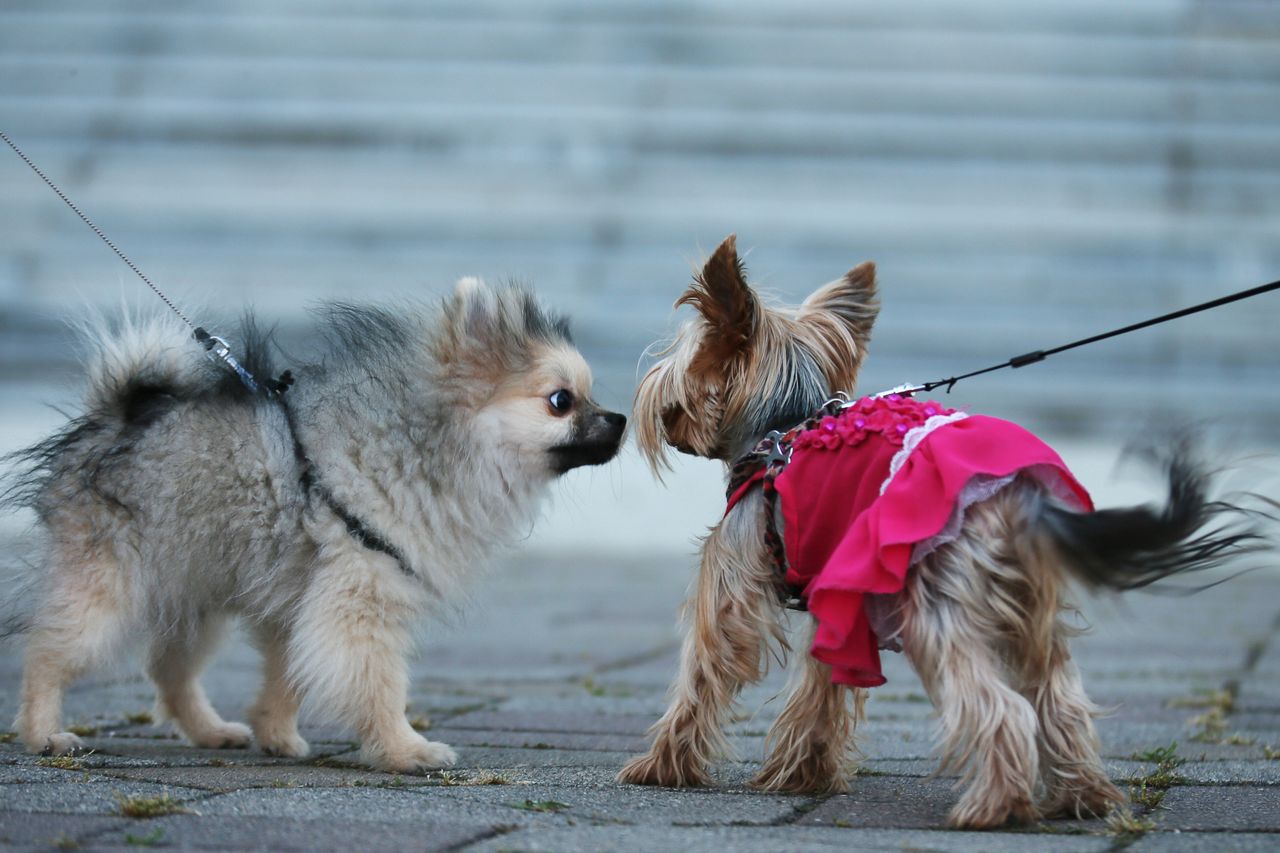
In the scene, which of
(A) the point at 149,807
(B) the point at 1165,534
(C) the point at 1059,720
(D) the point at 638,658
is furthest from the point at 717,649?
(D) the point at 638,658

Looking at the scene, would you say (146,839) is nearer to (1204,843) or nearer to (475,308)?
(475,308)

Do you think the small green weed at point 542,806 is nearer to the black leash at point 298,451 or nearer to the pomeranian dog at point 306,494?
the pomeranian dog at point 306,494

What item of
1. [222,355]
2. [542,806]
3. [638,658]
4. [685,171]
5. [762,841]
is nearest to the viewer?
[762,841]

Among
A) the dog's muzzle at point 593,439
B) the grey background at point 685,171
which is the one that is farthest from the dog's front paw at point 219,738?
the grey background at point 685,171

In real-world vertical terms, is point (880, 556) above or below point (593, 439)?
below

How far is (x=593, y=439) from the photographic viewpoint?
423cm

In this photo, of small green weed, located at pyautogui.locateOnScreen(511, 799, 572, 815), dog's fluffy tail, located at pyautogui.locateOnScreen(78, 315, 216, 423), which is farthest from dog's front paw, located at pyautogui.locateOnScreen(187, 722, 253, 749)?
small green weed, located at pyautogui.locateOnScreen(511, 799, 572, 815)

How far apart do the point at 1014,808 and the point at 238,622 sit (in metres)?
2.56

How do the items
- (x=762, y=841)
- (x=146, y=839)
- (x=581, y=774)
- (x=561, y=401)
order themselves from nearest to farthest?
1. (x=146, y=839)
2. (x=762, y=841)
3. (x=581, y=774)
4. (x=561, y=401)

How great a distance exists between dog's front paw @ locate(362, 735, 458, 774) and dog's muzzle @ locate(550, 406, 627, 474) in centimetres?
100

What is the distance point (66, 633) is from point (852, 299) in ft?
8.40

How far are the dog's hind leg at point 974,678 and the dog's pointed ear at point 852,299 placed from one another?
1030mm

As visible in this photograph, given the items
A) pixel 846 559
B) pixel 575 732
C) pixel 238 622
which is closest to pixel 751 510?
pixel 846 559

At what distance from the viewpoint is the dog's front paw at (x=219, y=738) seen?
439cm
